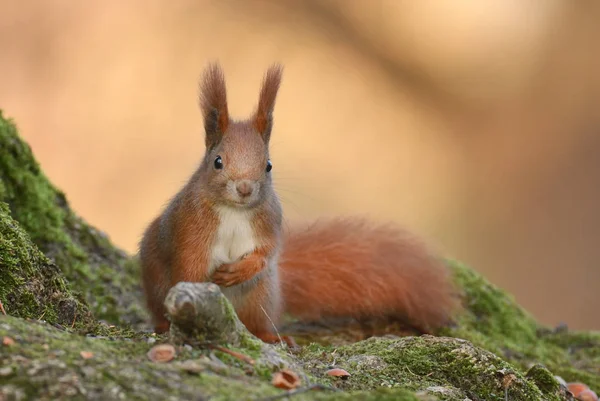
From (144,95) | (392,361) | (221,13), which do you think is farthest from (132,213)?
(392,361)

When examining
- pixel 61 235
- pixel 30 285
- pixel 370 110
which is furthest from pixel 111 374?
pixel 370 110

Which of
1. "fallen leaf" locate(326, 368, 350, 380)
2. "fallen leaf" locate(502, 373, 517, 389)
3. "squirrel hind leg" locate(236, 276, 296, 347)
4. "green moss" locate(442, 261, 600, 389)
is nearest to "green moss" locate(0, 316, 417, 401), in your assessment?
"fallen leaf" locate(326, 368, 350, 380)

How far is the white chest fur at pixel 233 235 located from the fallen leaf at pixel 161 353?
3.11 ft

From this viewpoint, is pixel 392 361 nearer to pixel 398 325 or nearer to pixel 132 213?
pixel 398 325

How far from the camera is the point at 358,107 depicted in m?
7.96

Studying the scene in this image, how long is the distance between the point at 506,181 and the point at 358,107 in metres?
1.53

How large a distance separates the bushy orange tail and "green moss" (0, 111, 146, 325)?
25.9 inches

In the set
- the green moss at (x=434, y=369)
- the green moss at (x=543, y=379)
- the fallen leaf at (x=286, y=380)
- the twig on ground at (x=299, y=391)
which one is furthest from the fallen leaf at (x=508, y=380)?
the fallen leaf at (x=286, y=380)

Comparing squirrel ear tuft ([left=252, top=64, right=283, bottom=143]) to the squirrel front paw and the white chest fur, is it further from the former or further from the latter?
the squirrel front paw

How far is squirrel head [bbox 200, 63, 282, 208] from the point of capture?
101 inches

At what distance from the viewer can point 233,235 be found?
2678mm

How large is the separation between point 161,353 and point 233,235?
1.00 m

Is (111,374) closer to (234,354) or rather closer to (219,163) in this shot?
(234,354)

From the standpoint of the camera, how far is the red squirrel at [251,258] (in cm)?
262
